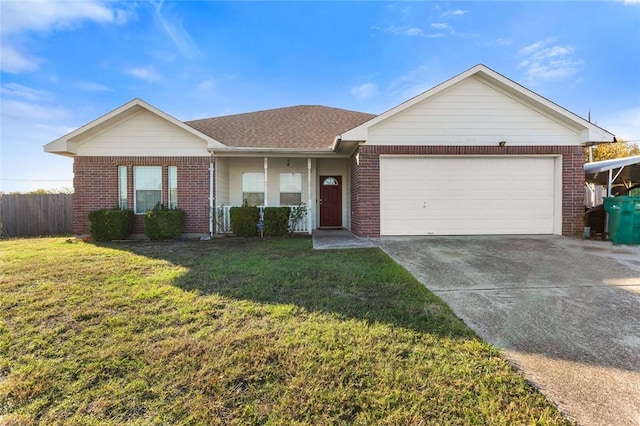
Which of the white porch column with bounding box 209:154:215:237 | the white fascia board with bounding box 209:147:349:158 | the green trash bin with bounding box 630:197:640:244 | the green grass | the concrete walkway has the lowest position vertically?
the green grass

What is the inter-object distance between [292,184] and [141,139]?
18.3 feet

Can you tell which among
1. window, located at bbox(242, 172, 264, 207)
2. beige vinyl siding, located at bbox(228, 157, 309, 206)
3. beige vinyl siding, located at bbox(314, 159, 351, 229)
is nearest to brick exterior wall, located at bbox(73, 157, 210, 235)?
beige vinyl siding, located at bbox(228, 157, 309, 206)

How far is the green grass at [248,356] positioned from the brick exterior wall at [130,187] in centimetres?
542

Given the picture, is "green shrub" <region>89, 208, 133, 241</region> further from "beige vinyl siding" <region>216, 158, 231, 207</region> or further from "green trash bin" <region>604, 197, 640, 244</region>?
"green trash bin" <region>604, 197, 640, 244</region>

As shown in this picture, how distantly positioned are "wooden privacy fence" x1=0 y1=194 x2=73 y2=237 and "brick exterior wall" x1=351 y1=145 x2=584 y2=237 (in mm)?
12973

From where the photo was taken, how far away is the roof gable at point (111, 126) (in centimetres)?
929

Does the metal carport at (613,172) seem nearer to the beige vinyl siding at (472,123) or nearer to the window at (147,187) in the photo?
the beige vinyl siding at (472,123)

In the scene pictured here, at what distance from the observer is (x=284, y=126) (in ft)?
41.4

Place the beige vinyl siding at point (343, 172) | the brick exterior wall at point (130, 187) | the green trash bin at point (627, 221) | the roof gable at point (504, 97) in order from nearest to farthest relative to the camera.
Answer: the green trash bin at point (627, 221)
the roof gable at point (504, 97)
the brick exterior wall at point (130, 187)
the beige vinyl siding at point (343, 172)

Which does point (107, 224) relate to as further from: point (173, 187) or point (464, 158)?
point (464, 158)

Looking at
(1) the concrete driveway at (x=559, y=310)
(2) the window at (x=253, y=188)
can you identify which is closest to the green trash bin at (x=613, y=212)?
(1) the concrete driveway at (x=559, y=310)

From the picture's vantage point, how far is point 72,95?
12.0 metres

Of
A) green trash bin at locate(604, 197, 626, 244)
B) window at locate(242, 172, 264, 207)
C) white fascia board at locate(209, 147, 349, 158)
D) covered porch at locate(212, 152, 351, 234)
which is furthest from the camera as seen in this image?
window at locate(242, 172, 264, 207)

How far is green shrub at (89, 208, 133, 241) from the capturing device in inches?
362
